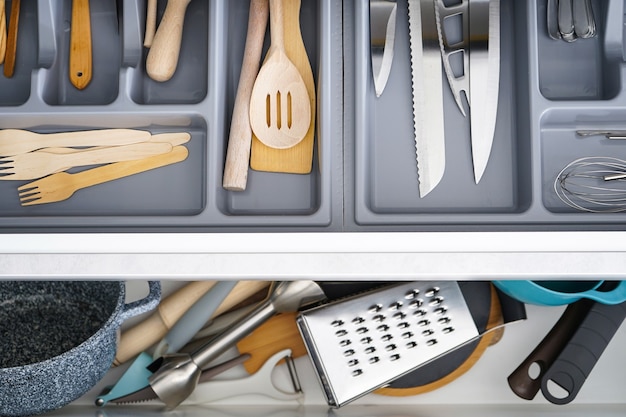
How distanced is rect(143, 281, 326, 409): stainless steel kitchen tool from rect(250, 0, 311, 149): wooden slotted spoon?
0.22 metres

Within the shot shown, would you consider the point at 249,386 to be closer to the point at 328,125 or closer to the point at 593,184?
the point at 328,125

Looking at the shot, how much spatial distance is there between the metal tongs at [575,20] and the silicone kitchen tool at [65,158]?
1.80 feet

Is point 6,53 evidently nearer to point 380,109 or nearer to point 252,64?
point 252,64

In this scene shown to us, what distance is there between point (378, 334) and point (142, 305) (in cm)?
32

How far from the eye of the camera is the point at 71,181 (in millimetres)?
875

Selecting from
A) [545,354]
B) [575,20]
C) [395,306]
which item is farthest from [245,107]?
[545,354]

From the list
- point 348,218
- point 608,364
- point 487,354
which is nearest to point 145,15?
point 348,218

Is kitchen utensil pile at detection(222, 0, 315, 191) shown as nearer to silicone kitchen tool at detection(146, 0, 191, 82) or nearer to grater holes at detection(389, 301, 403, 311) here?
silicone kitchen tool at detection(146, 0, 191, 82)

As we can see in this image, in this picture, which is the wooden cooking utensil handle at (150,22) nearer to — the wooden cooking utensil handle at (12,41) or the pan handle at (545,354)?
the wooden cooking utensil handle at (12,41)

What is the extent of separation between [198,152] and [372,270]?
0.32 meters

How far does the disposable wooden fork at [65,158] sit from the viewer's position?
877 millimetres

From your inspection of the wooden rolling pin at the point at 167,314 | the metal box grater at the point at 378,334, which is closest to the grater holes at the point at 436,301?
the metal box grater at the point at 378,334

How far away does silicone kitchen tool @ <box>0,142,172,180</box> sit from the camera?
2.88ft

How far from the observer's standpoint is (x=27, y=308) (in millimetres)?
935
